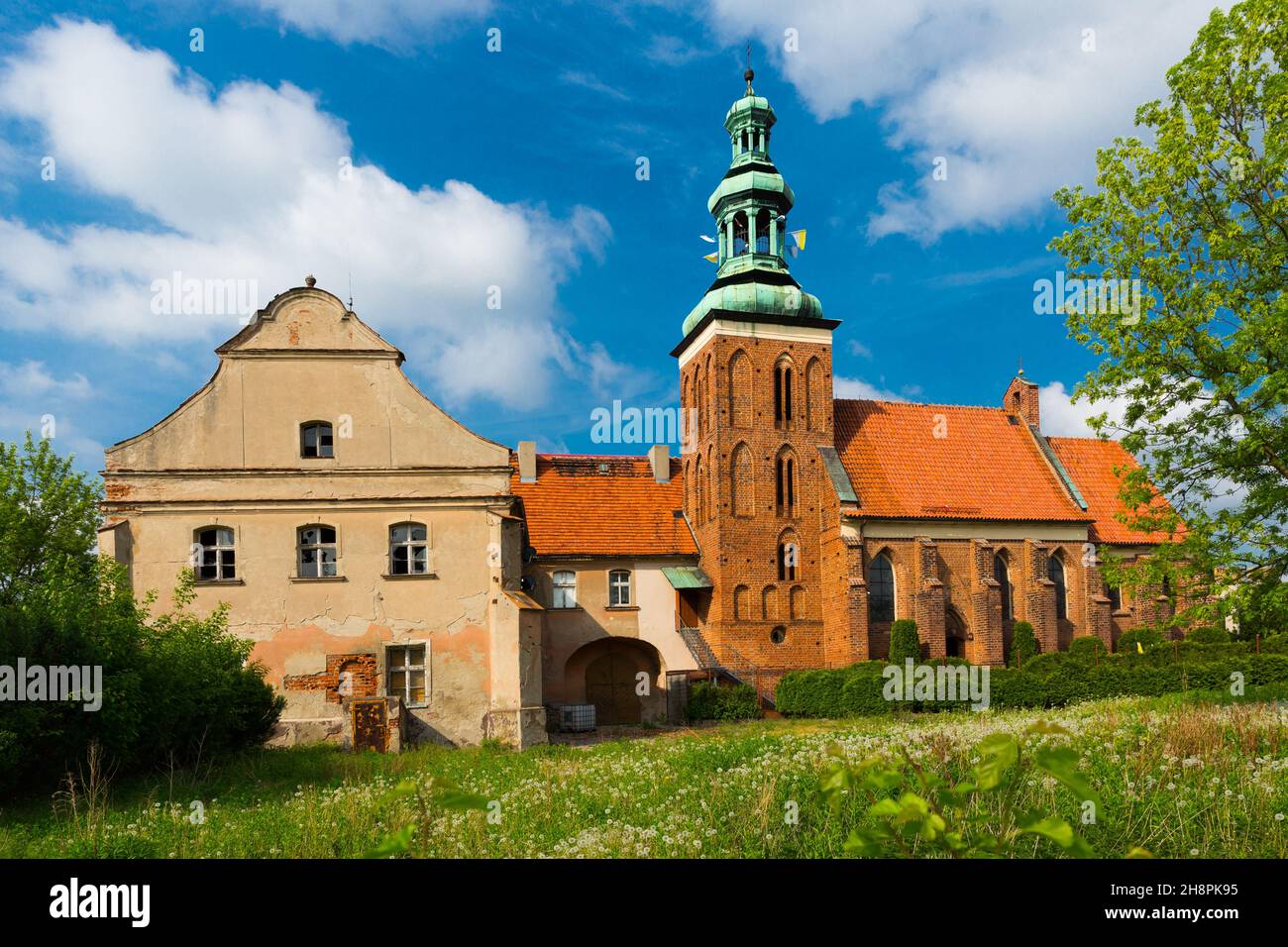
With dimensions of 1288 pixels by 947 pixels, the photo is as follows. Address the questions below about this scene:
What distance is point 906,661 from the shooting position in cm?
2873

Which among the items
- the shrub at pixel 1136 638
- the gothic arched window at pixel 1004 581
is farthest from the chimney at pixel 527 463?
the shrub at pixel 1136 638

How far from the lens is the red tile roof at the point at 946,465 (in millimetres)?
33781

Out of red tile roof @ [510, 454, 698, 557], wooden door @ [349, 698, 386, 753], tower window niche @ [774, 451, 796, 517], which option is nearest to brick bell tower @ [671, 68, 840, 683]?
tower window niche @ [774, 451, 796, 517]

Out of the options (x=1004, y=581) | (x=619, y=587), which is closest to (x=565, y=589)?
(x=619, y=587)

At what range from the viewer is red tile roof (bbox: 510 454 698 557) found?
1208 inches

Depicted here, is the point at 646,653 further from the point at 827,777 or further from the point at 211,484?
the point at 827,777

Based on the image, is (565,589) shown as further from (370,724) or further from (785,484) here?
(370,724)

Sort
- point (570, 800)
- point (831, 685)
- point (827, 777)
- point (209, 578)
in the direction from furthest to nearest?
1. point (831, 685)
2. point (209, 578)
3. point (570, 800)
4. point (827, 777)

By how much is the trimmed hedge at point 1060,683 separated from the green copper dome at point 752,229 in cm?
1379

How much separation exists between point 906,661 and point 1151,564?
506 inches

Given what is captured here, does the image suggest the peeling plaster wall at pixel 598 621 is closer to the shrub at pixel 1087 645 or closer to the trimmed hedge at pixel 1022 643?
the trimmed hedge at pixel 1022 643

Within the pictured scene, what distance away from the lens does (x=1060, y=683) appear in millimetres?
26969

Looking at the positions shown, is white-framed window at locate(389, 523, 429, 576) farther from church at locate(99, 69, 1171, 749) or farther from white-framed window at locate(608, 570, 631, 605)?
white-framed window at locate(608, 570, 631, 605)

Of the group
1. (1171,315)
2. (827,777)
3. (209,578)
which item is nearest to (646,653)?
(209,578)
